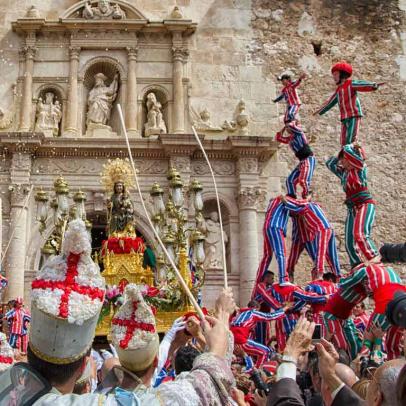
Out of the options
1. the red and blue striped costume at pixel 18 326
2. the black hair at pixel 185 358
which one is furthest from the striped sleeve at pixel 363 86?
the red and blue striped costume at pixel 18 326

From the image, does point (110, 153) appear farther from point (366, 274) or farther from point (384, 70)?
point (366, 274)

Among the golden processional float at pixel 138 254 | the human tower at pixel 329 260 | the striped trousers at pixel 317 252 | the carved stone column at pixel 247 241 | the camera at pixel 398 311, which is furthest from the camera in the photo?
the carved stone column at pixel 247 241

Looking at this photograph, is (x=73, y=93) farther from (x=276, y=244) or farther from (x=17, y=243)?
(x=276, y=244)

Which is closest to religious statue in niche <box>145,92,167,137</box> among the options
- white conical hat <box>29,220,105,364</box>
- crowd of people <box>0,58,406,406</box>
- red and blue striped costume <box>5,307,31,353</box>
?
red and blue striped costume <box>5,307,31,353</box>

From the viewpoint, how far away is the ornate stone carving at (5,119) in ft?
42.8

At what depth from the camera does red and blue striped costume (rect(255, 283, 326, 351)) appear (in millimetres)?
6855

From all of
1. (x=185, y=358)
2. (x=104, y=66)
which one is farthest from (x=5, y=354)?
(x=104, y=66)

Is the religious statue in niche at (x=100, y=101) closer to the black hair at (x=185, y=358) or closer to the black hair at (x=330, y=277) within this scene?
the black hair at (x=330, y=277)

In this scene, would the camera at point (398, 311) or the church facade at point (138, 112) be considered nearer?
the camera at point (398, 311)

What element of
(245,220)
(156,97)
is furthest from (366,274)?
(156,97)

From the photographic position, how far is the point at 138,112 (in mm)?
13523

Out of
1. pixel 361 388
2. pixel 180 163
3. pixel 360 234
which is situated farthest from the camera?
pixel 180 163

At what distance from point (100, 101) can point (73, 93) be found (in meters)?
0.62

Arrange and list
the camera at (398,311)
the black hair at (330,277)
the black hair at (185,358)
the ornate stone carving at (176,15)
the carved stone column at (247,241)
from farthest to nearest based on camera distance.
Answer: the ornate stone carving at (176,15)
the carved stone column at (247,241)
the black hair at (330,277)
the black hair at (185,358)
the camera at (398,311)
